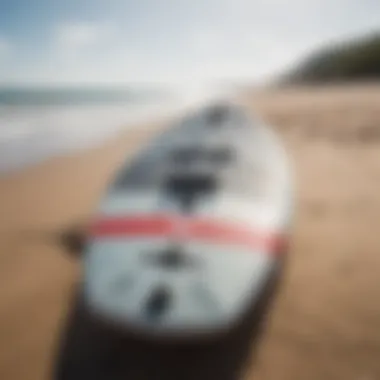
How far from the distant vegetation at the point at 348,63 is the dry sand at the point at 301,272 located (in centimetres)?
1462

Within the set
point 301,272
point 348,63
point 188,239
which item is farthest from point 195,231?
point 348,63

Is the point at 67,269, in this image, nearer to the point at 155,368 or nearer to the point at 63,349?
the point at 63,349

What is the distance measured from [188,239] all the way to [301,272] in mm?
1282

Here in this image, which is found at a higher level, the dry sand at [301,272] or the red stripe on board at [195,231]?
the red stripe on board at [195,231]

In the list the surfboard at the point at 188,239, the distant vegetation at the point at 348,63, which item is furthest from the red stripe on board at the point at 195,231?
the distant vegetation at the point at 348,63

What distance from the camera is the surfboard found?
9.93 feet

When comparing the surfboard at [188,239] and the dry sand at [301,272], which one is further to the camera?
the dry sand at [301,272]

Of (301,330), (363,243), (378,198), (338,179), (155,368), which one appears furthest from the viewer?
(338,179)

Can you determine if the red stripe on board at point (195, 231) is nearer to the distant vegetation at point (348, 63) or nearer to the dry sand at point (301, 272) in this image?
the dry sand at point (301, 272)

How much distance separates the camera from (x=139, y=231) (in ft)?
11.8

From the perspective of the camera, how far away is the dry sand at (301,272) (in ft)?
10.9

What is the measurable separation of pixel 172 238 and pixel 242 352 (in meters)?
0.88

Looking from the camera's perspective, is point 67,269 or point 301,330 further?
point 67,269

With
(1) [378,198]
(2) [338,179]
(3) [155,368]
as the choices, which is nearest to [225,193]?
(3) [155,368]
